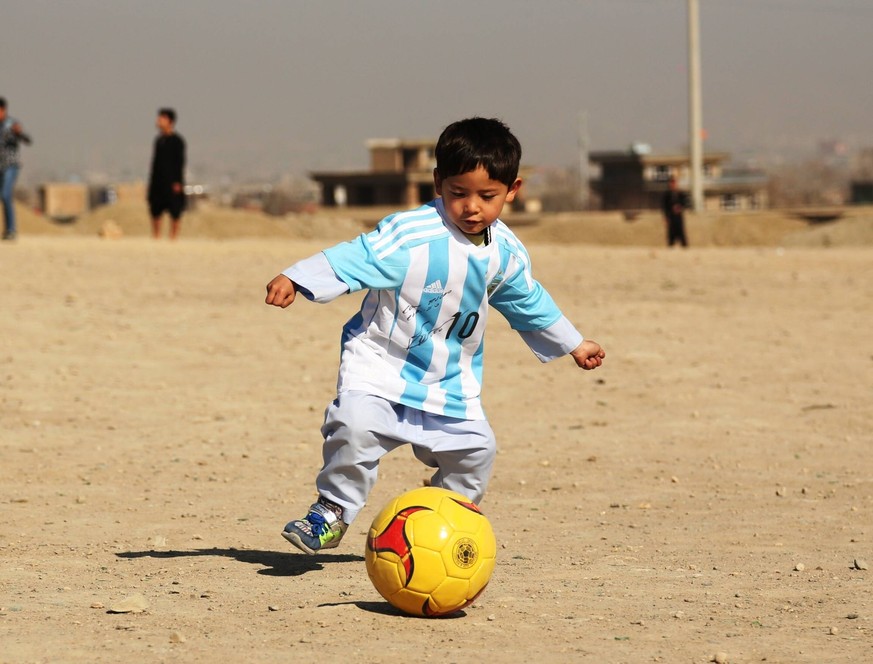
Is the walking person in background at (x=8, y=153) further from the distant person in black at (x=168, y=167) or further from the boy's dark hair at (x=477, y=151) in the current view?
the boy's dark hair at (x=477, y=151)

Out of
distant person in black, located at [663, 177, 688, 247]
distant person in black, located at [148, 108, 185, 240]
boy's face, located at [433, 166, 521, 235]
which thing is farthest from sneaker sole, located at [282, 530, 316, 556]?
distant person in black, located at [663, 177, 688, 247]

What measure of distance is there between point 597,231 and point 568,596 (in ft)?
147

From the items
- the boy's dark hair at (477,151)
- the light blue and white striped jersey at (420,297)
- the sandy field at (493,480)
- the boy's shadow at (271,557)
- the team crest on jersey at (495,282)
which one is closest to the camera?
the sandy field at (493,480)

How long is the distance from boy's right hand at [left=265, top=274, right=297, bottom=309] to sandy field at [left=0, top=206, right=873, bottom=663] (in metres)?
1.04

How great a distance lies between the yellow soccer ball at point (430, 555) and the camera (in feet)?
15.4

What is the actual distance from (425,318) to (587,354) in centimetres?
88

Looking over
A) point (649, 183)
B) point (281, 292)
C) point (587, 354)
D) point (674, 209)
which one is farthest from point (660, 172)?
point (281, 292)

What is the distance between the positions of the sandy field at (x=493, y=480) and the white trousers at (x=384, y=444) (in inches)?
14.7

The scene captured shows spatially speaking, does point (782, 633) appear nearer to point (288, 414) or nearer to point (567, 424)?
point (567, 424)

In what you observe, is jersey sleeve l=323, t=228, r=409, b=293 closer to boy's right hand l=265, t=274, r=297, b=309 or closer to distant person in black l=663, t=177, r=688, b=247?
boy's right hand l=265, t=274, r=297, b=309

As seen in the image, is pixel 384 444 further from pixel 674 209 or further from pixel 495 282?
pixel 674 209

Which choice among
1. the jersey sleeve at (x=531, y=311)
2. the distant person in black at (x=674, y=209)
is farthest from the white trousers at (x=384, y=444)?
the distant person in black at (x=674, y=209)

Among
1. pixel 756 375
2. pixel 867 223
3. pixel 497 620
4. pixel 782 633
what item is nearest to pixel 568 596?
pixel 497 620

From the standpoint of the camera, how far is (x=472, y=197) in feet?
16.7
